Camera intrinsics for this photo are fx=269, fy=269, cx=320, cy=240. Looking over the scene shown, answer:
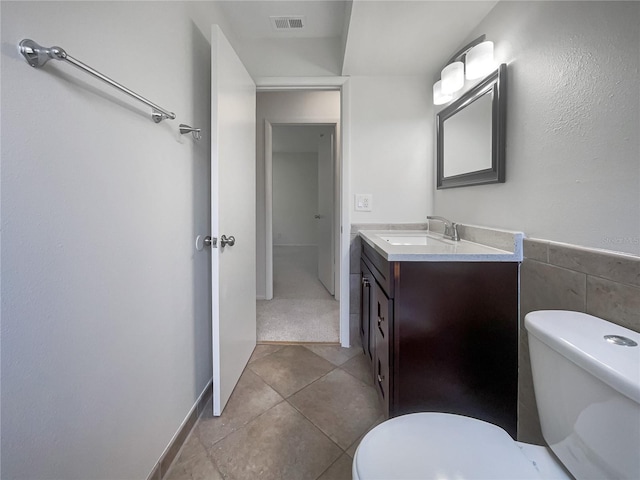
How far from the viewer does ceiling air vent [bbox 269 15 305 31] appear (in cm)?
173

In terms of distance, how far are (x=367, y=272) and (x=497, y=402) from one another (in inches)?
33.2

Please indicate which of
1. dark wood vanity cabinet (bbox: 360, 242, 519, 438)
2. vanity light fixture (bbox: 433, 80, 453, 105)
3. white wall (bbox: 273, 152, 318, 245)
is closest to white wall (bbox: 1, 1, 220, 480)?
dark wood vanity cabinet (bbox: 360, 242, 519, 438)

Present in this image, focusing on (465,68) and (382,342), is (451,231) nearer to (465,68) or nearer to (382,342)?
(382,342)

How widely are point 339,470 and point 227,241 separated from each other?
3.58ft

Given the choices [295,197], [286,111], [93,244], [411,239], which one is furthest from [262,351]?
[295,197]

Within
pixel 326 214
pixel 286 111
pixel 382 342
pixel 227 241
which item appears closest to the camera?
pixel 382 342

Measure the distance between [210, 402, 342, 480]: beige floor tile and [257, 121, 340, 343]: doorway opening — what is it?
33.1 inches

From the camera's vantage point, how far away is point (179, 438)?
1147 mm

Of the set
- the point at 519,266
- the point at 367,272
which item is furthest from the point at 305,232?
the point at 519,266

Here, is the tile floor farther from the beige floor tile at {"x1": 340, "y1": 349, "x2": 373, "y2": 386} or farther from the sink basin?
the sink basin

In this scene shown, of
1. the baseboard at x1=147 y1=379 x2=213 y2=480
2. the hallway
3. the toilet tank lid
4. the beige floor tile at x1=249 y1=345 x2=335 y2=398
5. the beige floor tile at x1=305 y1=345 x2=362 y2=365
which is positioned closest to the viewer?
the toilet tank lid

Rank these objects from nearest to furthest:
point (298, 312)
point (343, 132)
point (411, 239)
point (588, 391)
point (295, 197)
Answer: point (588, 391), point (411, 239), point (343, 132), point (298, 312), point (295, 197)

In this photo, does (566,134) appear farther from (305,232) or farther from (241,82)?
(305,232)

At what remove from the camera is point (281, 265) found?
4.84 metres
